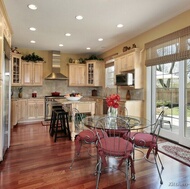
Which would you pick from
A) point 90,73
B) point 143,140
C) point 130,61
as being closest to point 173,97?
point 130,61

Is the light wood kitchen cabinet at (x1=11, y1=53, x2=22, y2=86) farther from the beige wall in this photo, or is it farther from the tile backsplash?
the beige wall

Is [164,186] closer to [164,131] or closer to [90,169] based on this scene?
[90,169]

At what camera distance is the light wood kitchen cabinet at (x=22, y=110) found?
224 inches

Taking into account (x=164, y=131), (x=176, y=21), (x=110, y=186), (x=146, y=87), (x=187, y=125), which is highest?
(x=176, y=21)

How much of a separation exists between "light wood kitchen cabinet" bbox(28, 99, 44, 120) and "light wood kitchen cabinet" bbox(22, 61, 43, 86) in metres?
0.79

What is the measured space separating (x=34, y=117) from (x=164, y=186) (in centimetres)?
514

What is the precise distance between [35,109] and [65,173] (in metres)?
4.13

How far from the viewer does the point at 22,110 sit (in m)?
5.79

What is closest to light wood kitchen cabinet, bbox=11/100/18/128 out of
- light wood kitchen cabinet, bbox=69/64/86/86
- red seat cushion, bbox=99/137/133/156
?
light wood kitchen cabinet, bbox=69/64/86/86

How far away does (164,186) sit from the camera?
203cm

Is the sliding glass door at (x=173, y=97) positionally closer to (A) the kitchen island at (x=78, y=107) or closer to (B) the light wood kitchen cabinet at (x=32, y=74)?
(A) the kitchen island at (x=78, y=107)

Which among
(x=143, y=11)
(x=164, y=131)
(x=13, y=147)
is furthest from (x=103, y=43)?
(x=13, y=147)

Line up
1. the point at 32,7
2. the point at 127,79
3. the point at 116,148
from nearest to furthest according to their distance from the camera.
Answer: the point at 116,148, the point at 32,7, the point at 127,79

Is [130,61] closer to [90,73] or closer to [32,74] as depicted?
[90,73]
